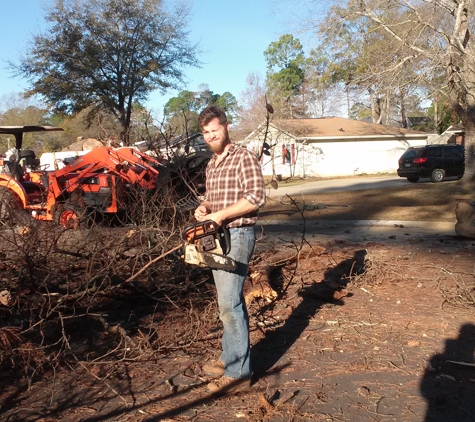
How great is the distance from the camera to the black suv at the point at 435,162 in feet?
81.0

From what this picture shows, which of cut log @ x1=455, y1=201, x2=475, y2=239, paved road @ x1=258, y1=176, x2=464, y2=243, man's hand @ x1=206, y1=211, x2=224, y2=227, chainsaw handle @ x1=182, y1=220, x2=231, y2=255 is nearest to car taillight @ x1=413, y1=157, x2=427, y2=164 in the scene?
paved road @ x1=258, y1=176, x2=464, y2=243

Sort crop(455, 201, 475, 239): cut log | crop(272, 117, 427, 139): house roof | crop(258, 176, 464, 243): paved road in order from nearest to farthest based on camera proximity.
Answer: crop(455, 201, 475, 239): cut log → crop(258, 176, 464, 243): paved road → crop(272, 117, 427, 139): house roof

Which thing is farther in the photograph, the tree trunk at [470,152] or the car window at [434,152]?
the car window at [434,152]

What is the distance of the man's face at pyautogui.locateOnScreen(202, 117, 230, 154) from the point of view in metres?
3.59

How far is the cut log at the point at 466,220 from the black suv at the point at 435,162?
1648 cm

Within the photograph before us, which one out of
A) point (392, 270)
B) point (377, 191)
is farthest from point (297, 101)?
point (392, 270)

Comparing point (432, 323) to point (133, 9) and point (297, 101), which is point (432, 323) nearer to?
point (133, 9)

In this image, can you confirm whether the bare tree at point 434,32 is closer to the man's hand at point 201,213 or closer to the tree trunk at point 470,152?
the tree trunk at point 470,152

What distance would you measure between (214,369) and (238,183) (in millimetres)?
1336

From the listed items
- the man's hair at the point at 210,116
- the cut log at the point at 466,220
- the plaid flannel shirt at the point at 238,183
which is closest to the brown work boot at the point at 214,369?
the plaid flannel shirt at the point at 238,183

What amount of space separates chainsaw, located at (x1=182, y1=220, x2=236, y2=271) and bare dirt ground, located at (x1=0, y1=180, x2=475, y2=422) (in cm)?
87

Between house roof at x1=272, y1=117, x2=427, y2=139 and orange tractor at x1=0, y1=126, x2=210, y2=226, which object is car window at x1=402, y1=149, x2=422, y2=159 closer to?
house roof at x1=272, y1=117, x2=427, y2=139

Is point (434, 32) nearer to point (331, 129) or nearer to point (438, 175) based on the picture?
point (438, 175)

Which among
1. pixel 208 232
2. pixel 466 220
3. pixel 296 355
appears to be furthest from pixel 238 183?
pixel 466 220
